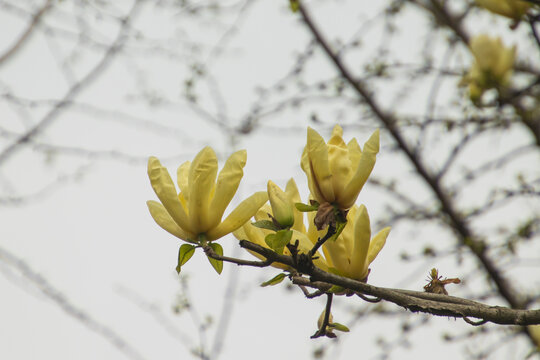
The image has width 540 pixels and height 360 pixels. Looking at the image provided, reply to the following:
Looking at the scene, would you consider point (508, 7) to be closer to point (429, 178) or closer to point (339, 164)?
point (339, 164)

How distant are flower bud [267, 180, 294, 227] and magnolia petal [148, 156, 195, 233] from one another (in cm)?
12

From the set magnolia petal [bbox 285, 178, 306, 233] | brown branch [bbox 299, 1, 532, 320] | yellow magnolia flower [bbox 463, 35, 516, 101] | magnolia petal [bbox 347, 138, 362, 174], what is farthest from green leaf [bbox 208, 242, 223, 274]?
brown branch [bbox 299, 1, 532, 320]

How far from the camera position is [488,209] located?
2596 mm

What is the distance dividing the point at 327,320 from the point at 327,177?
19 centimetres

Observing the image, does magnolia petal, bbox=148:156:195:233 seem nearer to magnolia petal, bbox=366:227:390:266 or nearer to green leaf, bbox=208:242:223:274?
green leaf, bbox=208:242:223:274

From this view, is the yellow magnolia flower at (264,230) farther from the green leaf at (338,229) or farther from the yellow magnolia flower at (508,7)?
the yellow magnolia flower at (508,7)

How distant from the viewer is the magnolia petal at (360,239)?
80 cm

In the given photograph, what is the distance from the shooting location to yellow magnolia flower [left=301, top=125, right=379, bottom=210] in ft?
2.52

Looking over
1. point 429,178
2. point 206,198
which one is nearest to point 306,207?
point 206,198

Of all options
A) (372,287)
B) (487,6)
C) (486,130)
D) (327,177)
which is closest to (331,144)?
(327,177)

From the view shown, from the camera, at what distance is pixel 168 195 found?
793mm

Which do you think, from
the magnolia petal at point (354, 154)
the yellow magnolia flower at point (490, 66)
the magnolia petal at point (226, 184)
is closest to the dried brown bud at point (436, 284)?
the magnolia petal at point (354, 154)

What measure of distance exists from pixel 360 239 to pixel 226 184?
0.65 feet

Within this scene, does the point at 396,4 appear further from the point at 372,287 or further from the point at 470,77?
the point at 372,287
